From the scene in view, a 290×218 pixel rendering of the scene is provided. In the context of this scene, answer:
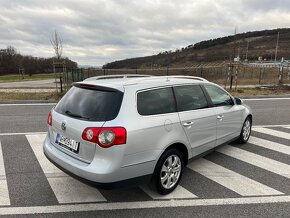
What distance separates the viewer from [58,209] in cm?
356

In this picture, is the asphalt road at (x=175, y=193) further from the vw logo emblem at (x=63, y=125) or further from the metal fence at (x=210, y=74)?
the metal fence at (x=210, y=74)

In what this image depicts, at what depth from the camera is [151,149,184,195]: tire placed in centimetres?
377

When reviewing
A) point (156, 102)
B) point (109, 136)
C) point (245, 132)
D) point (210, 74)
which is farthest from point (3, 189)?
point (210, 74)

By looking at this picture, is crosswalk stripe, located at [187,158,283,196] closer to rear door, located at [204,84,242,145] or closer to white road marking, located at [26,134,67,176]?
rear door, located at [204,84,242,145]

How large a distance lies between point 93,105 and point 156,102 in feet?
2.83

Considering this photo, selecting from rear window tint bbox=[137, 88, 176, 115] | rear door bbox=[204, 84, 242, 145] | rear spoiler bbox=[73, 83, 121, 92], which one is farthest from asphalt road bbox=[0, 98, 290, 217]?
rear spoiler bbox=[73, 83, 121, 92]

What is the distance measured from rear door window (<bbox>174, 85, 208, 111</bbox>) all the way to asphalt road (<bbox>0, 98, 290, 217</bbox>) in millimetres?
1170

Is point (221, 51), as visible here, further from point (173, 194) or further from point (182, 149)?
point (173, 194)

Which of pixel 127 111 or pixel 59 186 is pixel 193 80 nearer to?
pixel 127 111

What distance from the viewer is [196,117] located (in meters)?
4.38

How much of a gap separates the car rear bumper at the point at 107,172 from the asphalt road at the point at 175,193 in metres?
0.44

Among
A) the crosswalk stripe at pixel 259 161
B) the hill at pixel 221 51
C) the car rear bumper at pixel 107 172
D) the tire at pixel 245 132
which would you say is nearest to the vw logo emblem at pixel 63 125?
the car rear bumper at pixel 107 172

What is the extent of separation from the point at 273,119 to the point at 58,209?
7901mm

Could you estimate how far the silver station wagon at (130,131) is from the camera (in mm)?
3314
